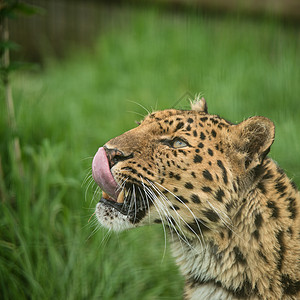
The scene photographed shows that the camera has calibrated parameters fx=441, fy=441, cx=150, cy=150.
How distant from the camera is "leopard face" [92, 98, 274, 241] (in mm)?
2430

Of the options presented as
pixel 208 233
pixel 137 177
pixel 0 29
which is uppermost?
pixel 0 29

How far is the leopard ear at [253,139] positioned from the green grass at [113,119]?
31.4 inches

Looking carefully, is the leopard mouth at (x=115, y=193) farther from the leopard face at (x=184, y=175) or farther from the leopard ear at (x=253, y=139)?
the leopard ear at (x=253, y=139)

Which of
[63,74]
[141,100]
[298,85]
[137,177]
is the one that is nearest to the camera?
[137,177]

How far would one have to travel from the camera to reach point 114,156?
247 cm

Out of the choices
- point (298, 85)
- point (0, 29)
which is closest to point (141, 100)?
point (298, 85)

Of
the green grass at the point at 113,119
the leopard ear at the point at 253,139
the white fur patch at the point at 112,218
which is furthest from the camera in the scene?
the green grass at the point at 113,119

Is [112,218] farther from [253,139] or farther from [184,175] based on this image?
[253,139]

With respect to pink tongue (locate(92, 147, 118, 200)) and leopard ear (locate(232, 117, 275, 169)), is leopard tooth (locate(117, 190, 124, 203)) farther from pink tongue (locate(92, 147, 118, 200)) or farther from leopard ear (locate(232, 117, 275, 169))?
leopard ear (locate(232, 117, 275, 169))

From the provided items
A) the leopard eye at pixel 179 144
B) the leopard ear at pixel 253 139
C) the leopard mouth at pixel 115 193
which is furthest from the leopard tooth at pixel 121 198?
the leopard ear at pixel 253 139

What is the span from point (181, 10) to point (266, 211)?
205 inches

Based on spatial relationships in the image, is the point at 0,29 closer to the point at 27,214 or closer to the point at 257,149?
the point at 27,214

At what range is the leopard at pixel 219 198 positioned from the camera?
2.44 meters

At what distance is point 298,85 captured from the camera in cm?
472
